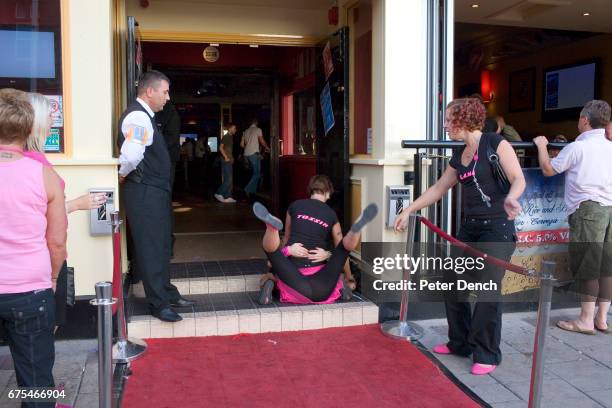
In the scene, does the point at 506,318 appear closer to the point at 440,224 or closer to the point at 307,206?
the point at 440,224

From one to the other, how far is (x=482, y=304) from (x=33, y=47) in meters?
3.50

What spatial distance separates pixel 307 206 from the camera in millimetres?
4645

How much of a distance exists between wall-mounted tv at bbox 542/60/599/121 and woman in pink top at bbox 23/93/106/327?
28.2 feet

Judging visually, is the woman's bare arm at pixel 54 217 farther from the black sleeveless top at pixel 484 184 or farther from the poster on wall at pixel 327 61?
the poster on wall at pixel 327 61

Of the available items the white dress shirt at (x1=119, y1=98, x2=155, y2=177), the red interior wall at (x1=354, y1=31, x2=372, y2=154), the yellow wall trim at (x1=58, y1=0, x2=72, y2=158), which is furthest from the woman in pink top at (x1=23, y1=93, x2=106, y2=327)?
the red interior wall at (x1=354, y1=31, x2=372, y2=154)

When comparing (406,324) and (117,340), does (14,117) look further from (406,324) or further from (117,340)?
(406,324)

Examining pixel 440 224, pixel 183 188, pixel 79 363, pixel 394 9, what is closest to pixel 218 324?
pixel 79 363

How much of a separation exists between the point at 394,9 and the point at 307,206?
5.74 feet

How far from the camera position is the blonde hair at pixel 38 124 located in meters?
2.62

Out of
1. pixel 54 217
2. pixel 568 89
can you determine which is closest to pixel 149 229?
pixel 54 217

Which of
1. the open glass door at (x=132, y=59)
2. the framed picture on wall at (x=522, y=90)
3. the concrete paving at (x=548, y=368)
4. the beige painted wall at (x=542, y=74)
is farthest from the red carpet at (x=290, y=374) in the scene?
the framed picture on wall at (x=522, y=90)

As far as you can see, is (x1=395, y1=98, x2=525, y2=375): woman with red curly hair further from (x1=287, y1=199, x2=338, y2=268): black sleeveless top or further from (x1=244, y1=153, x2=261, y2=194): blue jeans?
(x1=244, y1=153, x2=261, y2=194): blue jeans

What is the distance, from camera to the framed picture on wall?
35.4 ft

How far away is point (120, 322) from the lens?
3.79 m
